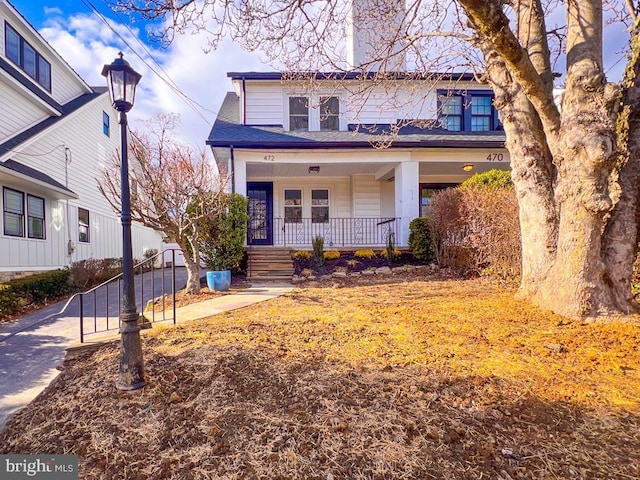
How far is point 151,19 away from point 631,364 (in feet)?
A: 19.7

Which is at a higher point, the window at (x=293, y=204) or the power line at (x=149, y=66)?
the power line at (x=149, y=66)

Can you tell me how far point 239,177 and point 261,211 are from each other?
2654 millimetres

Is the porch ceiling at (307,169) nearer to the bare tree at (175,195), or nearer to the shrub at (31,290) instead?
the bare tree at (175,195)

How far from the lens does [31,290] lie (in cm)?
734

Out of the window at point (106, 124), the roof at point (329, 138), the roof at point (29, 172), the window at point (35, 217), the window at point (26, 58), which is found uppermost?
the window at point (26, 58)

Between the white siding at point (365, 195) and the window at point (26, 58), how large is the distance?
10.9 meters

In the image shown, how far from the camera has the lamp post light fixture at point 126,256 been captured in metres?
2.78

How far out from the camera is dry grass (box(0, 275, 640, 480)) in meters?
1.88

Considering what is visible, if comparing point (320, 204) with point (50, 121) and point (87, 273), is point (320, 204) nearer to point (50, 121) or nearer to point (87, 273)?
point (87, 273)

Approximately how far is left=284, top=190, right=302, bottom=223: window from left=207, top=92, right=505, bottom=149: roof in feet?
7.52

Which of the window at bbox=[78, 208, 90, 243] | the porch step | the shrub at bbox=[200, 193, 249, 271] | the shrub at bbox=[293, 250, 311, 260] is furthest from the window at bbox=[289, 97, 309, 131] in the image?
the window at bbox=[78, 208, 90, 243]

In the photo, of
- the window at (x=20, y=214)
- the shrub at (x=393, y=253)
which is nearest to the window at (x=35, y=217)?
the window at (x=20, y=214)

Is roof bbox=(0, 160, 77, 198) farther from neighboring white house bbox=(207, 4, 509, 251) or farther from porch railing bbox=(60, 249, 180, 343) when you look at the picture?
neighboring white house bbox=(207, 4, 509, 251)

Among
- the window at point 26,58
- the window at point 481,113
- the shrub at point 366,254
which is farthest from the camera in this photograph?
the window at point 481,113
